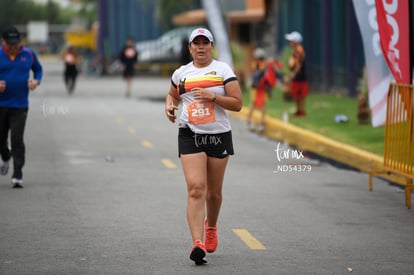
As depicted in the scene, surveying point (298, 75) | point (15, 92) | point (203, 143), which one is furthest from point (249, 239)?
point (298, 75)

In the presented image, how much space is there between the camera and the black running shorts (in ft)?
32.3

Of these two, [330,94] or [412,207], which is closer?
[412,207]

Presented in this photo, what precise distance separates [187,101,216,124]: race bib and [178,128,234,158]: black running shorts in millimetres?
129

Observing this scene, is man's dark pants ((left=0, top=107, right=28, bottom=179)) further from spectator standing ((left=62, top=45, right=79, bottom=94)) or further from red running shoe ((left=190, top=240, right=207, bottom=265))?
spectator standing ((left=62, top=45, right=79, bottom=94))

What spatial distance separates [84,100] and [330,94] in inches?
302

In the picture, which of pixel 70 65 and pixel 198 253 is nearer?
pixel 198 253

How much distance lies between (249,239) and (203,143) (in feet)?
4.85

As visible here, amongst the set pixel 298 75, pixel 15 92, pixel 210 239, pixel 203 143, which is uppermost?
pixel 203 143

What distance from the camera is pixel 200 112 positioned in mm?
9773

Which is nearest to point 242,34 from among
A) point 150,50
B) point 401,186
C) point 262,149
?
point 150,50

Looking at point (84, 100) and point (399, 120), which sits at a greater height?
point (399, 120)

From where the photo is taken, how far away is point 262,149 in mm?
21141

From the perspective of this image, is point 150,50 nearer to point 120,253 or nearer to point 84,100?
point 84,100

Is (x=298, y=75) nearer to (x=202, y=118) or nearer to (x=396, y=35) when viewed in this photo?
(x=396, y=35)
